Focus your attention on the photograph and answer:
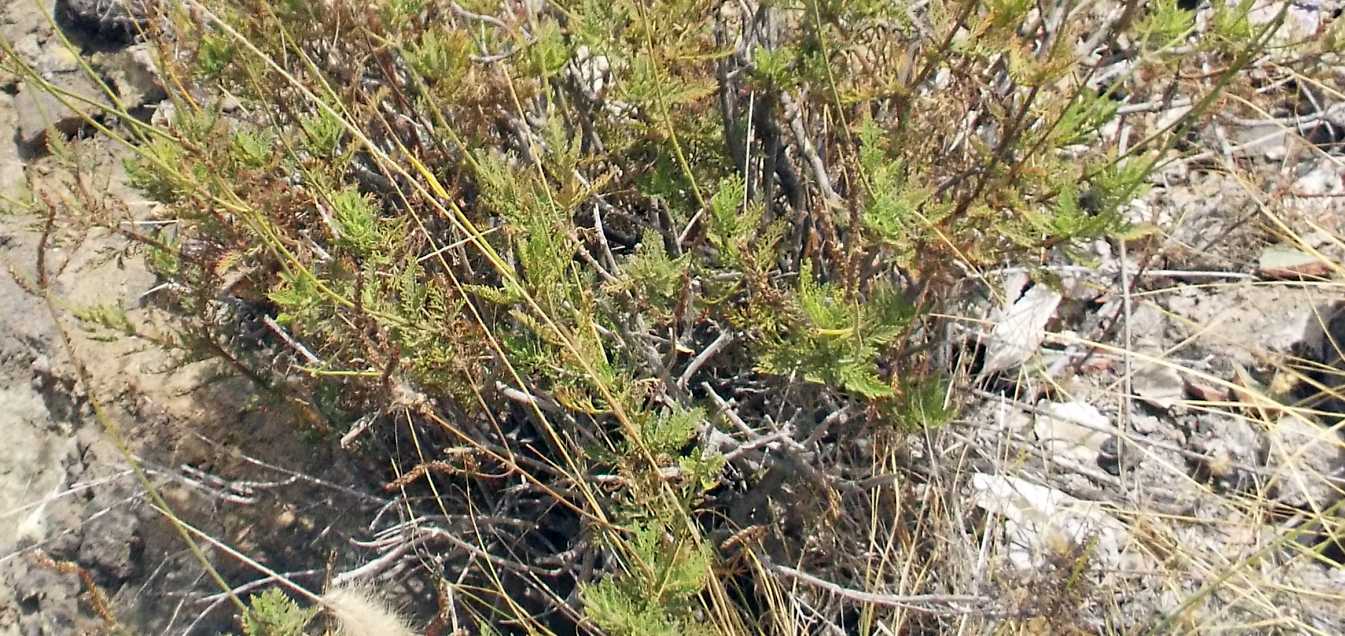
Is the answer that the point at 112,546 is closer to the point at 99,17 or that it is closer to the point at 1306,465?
the point at 99,17

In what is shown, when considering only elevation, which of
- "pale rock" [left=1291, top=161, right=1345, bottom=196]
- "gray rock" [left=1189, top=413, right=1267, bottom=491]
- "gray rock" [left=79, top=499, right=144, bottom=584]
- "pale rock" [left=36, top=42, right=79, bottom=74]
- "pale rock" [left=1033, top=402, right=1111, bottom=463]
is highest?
"pale rock" [left=36, top=42, right=79, bottom=74]

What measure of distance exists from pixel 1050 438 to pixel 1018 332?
30cm

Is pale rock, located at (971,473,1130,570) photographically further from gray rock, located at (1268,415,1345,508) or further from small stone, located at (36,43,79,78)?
small stone, located at (36,43,79,78)

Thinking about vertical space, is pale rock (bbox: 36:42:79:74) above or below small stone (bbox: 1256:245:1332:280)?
above

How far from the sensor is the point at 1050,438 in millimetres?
2268

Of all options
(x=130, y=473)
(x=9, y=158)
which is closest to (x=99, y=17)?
(x=9, y=158)

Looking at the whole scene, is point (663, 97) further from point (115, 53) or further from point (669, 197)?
point (115, 53)

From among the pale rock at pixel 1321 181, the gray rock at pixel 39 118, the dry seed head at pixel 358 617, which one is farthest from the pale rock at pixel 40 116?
the pale rock at pixel 1321 181

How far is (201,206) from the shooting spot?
1.90m

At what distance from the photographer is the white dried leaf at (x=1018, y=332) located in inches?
95.6

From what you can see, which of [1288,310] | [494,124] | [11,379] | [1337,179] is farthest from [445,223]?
[1337,179]

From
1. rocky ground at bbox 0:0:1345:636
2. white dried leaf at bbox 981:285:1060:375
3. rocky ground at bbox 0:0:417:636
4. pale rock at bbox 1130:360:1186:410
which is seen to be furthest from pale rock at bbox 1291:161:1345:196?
rocky ground at bbox 0:0:417:636

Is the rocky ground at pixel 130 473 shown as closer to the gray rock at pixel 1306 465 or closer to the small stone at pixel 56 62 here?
the small stone at pixel 56 62

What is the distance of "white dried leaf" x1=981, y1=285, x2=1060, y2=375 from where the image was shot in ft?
7.97
